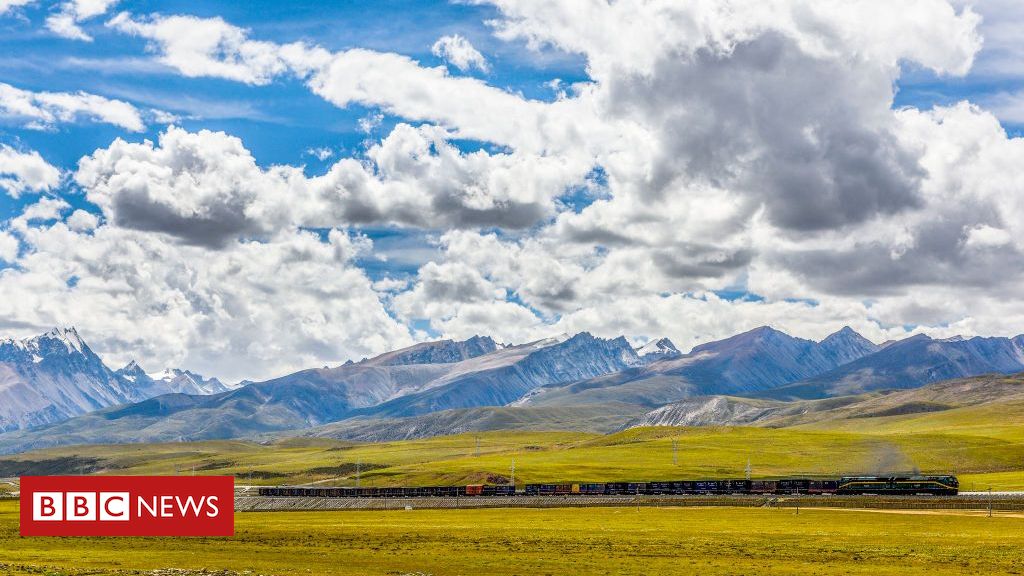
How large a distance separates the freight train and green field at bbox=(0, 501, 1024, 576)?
3058cm

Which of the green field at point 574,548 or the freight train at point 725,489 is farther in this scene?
the freight train at point 725,489

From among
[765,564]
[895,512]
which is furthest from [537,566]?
[895,512]

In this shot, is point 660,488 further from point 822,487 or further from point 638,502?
point 822,487

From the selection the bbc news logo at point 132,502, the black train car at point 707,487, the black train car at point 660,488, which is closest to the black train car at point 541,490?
the black train car at point 660,488

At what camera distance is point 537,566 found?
2825 inches

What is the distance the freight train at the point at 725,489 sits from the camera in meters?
157

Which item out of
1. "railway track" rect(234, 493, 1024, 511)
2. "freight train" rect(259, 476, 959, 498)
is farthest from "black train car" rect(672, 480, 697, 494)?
"railway track" rect(234, 493, 1024, 511)

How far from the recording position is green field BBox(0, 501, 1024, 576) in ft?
228

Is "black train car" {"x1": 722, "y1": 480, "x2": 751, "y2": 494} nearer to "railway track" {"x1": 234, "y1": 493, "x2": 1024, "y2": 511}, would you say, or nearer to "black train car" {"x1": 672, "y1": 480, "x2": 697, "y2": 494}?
"black train car" {"x1": 672, "y1": 480, "x2": 697, "y2": 494}

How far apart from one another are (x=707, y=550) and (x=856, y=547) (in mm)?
13801

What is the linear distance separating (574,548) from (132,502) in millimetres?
37952

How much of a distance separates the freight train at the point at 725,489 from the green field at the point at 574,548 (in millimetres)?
30578

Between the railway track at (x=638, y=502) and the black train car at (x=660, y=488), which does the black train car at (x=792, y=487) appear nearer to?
the railway track at (x=638, y=502)

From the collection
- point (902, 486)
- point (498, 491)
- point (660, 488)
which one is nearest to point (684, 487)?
point (660, 488)
